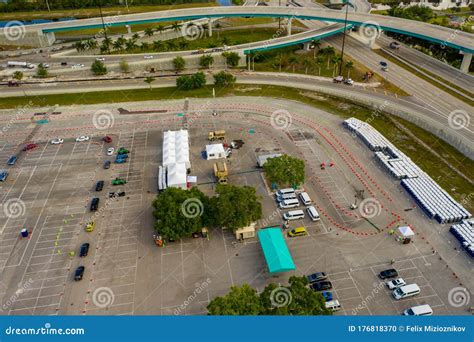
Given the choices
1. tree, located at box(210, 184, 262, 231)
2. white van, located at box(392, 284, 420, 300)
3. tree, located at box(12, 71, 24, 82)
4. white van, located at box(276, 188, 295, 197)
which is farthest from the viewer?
tree, located at box(12, 71, 24, 82)

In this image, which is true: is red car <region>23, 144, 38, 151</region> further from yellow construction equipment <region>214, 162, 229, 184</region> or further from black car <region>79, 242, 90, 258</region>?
yellow construction equipment <region>214, 162, 229, 184</region>

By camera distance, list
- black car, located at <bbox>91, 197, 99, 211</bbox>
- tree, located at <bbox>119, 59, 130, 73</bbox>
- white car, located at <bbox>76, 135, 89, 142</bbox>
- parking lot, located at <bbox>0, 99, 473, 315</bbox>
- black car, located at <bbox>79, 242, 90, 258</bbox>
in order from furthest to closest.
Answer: tree, located at <bbox>119, 59, 130, 73</bbox> < white car, located at <bbox>76, 135, 89, 142</bbox> < black car, located at <bbox>91, 197, 99, 211</bbox> < black car, located at <bbox>79, 242, 90, 258</bbox> < parking lot, located at <bbox>0, 99, 473, 315</bbox>

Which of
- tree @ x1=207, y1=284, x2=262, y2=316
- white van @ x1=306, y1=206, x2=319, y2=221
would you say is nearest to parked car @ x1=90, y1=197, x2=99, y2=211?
tree @ x1=207, y1=284, x2=262, y2=316

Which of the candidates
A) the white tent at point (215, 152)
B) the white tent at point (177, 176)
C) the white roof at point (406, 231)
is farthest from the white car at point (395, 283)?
the white tent at point (215, 152)

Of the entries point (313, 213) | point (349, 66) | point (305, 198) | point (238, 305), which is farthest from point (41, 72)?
point (238, 305)

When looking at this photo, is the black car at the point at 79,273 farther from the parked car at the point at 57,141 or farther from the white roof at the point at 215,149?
the parked car at the point at 57,141

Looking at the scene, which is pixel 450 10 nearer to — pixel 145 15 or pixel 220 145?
pixel 145 15

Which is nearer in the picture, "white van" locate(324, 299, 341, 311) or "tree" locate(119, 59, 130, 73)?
"white van" locate(324, 299, 341, 311)
